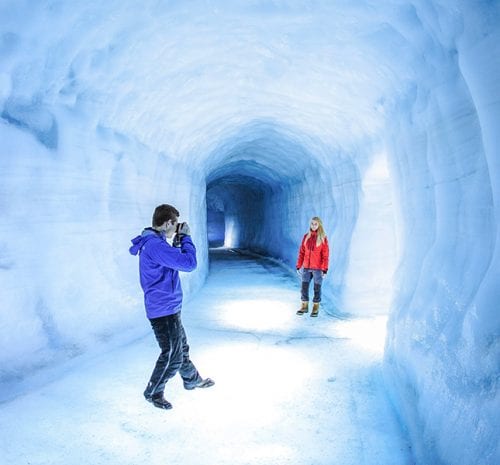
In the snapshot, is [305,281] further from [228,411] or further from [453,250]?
[453,250]

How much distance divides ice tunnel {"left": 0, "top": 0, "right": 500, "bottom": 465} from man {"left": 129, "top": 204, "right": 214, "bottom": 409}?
1.38m

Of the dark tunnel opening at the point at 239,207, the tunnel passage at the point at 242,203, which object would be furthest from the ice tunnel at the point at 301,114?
the dark tunnel opening at the point at 239,207

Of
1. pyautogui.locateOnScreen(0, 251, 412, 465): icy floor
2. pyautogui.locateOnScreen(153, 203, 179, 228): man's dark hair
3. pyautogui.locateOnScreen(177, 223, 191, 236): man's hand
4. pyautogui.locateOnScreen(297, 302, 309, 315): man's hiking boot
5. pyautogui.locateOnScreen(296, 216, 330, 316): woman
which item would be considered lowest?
pyautogui.locateOnScreen(0, 251, 412, 465): icy floor

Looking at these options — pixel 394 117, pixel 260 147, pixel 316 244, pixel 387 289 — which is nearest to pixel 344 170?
pixel 316 244

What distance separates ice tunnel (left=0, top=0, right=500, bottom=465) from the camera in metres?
2.33

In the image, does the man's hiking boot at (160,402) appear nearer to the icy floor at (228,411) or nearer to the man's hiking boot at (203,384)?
the icy floor at (228,411)

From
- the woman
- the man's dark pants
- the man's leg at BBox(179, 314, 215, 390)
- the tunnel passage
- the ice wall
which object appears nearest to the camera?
the ice wall

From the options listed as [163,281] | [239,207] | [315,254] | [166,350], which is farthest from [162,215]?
[239,207]

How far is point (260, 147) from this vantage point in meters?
10.1

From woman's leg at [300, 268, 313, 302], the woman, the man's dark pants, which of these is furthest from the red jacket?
the man's dark pants

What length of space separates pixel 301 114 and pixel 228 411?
5044mm

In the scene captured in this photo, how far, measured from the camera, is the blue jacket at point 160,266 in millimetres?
2879

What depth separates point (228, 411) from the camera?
10.4 ft

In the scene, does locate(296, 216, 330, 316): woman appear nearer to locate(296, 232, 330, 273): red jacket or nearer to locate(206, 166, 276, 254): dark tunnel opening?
locate(296, 232, 330, 273): red jacket
